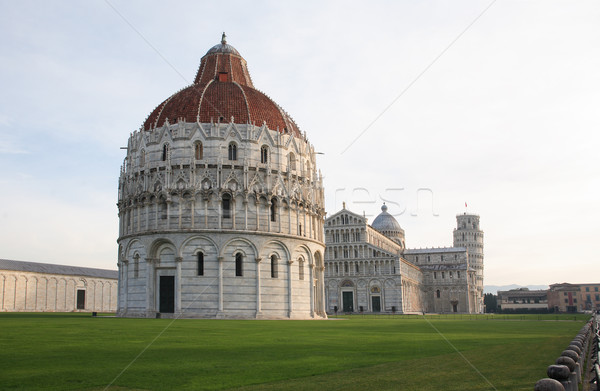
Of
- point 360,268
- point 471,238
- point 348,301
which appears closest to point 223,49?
point 360,268

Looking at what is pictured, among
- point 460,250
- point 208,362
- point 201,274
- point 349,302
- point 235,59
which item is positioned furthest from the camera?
point 460,250

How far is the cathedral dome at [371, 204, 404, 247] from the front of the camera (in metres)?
157

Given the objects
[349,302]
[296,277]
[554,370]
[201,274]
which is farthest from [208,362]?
[349,302]

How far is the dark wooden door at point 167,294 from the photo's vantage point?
5268cm

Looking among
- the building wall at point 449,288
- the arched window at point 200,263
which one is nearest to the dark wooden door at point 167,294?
the arched window at point 200,263

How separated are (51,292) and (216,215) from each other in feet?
206

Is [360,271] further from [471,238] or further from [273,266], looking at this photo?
[471,238]

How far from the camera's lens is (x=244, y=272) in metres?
53.5

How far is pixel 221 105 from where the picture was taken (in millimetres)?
58906

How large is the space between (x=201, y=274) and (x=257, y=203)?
853 cm

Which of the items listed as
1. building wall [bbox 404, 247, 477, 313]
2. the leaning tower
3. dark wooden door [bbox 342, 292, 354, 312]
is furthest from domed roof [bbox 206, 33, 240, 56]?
the leaning tower

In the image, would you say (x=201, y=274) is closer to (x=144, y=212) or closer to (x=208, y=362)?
(x=144, y=212)

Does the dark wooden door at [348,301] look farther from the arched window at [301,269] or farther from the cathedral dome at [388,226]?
the arched window at [301,269]

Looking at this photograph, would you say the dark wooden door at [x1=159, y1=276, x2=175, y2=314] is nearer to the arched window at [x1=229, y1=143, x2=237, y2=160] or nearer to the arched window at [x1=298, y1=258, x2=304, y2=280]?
the arched window at [x1=298, y1=258, x2=304, y2=280]
